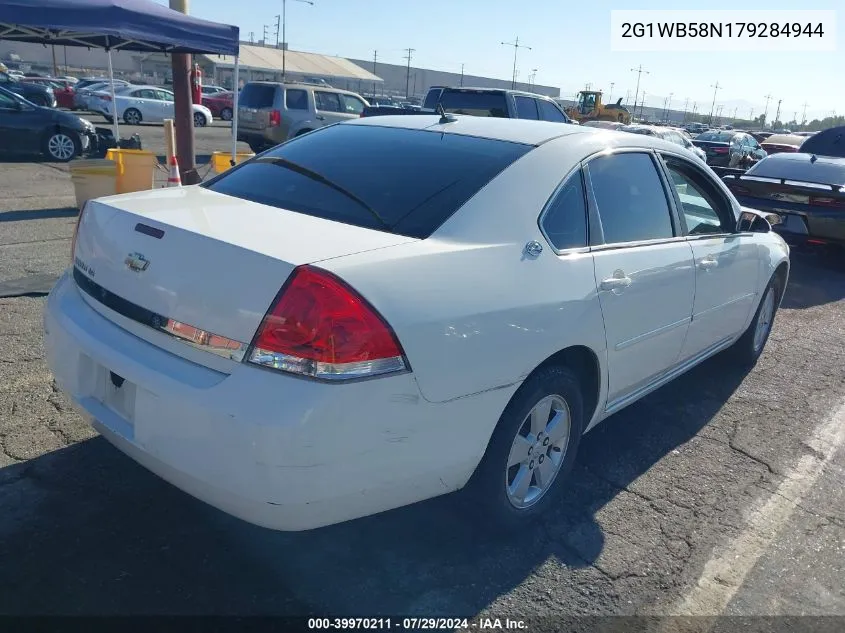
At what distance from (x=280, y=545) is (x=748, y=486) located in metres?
2.35

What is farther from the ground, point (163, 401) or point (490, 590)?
point (163, 401)

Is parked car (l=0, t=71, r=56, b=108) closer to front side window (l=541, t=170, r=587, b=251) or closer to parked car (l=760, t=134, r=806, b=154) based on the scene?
front side window (l=541, t=170, r=587, b=251)

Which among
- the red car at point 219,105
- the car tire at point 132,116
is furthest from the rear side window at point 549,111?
the red car at point 219,105

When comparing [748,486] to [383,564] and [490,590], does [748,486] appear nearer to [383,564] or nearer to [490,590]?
[490,590]

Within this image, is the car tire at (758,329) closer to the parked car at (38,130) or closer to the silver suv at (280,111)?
the parked car at (38,130)

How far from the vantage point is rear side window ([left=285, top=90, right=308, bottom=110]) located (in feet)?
58.9

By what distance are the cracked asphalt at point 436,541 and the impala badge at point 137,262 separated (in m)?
1.05

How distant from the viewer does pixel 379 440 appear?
7.23 ft

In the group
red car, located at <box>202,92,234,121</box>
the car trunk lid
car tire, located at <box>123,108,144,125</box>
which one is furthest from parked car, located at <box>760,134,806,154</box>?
the car trunk lid

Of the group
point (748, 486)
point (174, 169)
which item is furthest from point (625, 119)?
point (748, 486)

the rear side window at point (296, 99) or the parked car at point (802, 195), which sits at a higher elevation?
the rear side window at point (296, 99)

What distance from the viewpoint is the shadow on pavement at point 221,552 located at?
2.45 metres

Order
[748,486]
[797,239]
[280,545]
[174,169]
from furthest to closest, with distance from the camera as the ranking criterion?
1. [797,239]
2. [174,169]
3. [748,486]
4. [280,545]

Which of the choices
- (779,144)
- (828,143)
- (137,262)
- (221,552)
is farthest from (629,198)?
(779,144)
